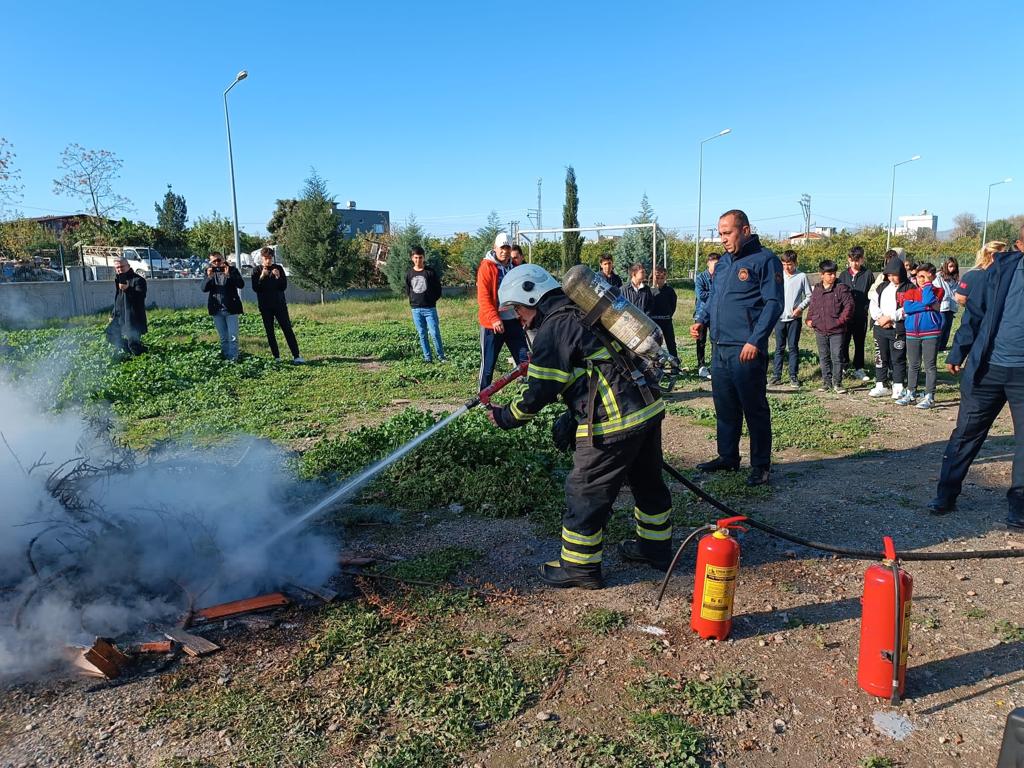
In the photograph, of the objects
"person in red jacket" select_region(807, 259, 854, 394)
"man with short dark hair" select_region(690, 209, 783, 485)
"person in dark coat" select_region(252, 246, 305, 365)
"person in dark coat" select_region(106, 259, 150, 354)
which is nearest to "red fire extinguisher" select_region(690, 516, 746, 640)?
"man with short dark hair" select_region(690, 209, 783, 485)

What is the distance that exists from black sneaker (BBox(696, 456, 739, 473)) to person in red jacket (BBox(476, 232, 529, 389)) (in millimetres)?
3253

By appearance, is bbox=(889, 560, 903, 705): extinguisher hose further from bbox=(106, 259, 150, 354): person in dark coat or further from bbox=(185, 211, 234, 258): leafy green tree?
bbox=(185, 211, 234, 258): leafy green tree

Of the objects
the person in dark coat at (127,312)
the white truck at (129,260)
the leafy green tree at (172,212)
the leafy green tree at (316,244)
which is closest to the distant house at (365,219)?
the leafy green tree at (172,212)

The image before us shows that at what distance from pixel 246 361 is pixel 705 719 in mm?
10724

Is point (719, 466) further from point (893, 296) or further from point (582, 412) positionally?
point (893, 296)

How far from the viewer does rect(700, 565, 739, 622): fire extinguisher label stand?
3.53 meters

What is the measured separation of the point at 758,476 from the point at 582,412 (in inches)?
110

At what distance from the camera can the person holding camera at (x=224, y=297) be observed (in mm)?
11752

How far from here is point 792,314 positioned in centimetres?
1047

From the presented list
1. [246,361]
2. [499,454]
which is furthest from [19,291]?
[499,454]

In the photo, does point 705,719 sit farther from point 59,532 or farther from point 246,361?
point 246,361

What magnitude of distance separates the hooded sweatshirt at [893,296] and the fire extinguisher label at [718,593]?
7678 mm

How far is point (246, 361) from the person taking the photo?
12.1 m

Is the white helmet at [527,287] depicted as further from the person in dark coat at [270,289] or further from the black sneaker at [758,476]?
the person in dark coat at [270,289]
